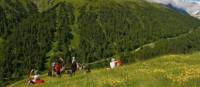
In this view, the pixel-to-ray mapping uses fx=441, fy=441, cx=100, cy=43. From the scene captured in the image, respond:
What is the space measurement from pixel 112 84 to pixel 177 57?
18543mm

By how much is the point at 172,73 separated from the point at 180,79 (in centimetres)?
282

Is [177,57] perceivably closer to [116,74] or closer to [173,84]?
[116,74]

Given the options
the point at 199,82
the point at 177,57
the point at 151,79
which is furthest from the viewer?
the point at 177,57

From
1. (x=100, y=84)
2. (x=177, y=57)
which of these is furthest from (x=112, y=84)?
(x=177, y=57)

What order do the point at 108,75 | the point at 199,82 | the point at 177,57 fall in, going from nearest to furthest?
the point at 199,82, the point at 108,75, the point at 177,57

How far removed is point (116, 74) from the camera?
108 feet

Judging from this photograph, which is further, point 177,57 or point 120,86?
point 177,57

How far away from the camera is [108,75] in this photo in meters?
33.0

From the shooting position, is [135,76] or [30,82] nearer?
[135,76]

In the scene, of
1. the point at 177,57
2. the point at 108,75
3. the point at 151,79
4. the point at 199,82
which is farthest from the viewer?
the point at 177,57

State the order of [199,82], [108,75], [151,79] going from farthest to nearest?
[108,75]
[151,79]
[199,82]

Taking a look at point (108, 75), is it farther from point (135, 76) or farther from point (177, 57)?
point (177, 57)

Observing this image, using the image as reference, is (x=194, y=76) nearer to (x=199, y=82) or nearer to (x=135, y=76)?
(x=199, y=82)

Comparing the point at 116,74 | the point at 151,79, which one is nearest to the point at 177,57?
the point at 116,74
